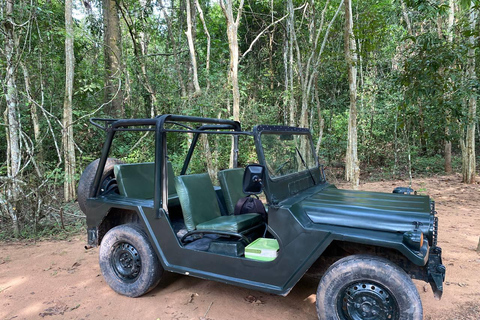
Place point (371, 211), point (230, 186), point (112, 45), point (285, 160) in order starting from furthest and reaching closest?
1. point (112, 45)
2. point (230, 186)
3. point (285, 160)
4. point (371, 211)

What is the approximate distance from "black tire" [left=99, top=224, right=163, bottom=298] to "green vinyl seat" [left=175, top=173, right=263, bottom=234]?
0.54 metres

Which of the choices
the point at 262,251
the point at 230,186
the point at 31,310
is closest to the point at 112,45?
the point at 230,186

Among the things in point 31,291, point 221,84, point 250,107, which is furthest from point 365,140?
point 31,291

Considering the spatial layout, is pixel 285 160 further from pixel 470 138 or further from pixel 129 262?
pixel 470 138

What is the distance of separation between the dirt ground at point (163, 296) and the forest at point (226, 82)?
190cm

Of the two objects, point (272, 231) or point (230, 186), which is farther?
point (230, 186)

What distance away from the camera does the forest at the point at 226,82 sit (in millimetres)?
6738

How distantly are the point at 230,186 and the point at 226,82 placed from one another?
6285mm

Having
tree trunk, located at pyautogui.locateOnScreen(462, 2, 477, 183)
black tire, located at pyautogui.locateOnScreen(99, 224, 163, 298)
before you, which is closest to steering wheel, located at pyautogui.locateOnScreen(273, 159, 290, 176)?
black tire, located at pyautogui.locateOnScreen(99, 224, 163, 298)

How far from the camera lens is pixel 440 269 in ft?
8.12

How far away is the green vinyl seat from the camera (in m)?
3.07

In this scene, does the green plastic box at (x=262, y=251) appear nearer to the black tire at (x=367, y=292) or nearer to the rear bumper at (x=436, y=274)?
the black tire at (x=367, y=292)

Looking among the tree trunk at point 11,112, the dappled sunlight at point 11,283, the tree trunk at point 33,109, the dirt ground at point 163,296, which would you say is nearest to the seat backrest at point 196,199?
the dirt ground at point 163,296

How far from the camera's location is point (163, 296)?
345cm
